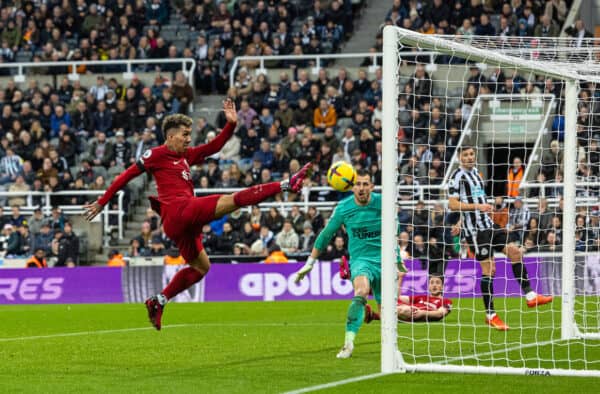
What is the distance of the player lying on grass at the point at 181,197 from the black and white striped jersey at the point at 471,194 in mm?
3323

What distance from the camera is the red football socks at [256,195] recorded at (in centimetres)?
1081

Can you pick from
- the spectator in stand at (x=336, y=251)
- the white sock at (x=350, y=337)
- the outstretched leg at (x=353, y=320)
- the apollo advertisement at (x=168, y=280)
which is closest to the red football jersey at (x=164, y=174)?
the outstretched leg at (x=353, y=320)

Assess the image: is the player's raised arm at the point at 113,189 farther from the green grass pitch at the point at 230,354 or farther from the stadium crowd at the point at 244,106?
the stadium crowd at the point at 244,106

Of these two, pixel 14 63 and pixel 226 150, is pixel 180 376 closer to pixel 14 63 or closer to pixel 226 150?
pixel 226 150

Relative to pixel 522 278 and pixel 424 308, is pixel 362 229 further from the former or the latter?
pixel 522 278

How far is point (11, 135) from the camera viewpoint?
2923 cm

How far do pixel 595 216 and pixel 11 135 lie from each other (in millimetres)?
15633

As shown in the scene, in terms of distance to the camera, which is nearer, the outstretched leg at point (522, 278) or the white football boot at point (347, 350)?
the white football boot at point (347, 350)

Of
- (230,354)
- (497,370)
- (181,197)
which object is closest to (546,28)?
(181,197)

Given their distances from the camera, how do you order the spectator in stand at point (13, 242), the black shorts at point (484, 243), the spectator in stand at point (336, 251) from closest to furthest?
the black shorts at point (484, 243) < the spectator in stand at point (336, 251) < the spectator in stand at point (13, 242)

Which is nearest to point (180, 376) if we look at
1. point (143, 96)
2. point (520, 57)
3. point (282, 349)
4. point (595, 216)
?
point (282, 349)

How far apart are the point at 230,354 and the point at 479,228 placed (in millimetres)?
4119

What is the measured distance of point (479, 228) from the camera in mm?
14289

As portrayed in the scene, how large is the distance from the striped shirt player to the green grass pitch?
0.43 m
